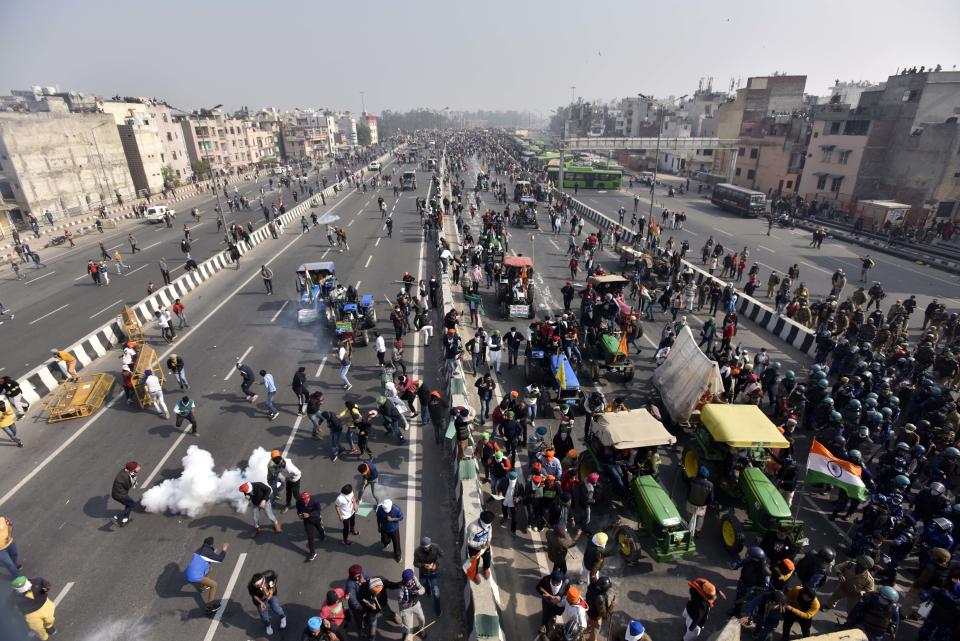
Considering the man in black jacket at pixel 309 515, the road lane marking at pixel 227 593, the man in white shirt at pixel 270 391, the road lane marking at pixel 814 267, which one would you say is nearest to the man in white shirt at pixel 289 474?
the man in black jacket at pixel 309 515

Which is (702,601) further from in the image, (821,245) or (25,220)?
(25,220)

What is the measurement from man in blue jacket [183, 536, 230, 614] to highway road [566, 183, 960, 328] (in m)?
24.7

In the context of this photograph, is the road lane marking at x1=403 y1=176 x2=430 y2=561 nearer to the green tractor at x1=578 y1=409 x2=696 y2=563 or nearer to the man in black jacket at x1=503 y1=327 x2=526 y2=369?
the green tractor at x1=578 y1=409 x2=696 y2=563

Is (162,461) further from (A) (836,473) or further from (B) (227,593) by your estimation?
(A) (836,473)

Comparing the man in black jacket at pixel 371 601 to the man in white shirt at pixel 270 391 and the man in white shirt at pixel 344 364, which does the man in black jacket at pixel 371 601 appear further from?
the man in white shirt at pixel 344 364

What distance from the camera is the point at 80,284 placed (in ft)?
91.6

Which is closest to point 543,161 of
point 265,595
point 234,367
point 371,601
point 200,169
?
point 200,169

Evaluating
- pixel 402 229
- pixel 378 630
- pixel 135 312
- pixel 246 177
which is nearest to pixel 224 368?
pixel 135 312

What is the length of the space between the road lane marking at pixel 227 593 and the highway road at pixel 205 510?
0.02 meters

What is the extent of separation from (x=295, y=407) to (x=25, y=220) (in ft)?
159

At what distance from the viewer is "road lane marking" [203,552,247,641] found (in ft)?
26.9

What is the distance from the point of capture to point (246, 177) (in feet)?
278

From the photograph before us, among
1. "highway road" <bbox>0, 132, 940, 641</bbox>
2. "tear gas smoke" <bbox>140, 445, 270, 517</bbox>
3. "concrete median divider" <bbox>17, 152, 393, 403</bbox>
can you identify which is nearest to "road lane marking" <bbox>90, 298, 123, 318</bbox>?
"concrete median divider" <bbox>17, 152, 393, 403</bbox>

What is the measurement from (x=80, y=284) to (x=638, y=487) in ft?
106
